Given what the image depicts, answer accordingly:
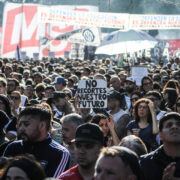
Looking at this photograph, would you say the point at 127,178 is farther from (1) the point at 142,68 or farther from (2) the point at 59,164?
(1) the point at 142,68

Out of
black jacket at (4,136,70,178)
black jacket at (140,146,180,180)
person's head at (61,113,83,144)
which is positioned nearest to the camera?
black jacket at (140,146,180,180)

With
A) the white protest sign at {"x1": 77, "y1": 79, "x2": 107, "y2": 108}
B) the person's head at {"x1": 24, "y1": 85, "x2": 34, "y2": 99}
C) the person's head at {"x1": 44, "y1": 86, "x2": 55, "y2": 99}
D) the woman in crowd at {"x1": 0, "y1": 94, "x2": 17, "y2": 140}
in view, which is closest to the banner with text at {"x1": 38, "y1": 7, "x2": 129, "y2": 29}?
the person's head at {"x1": 24, "y1": 85, "x2": 34, "y2": 99}

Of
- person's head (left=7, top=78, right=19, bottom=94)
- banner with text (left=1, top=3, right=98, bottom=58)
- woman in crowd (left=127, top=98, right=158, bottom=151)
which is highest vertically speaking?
banner with text (left=1, top=3, right=98, bottom=58)

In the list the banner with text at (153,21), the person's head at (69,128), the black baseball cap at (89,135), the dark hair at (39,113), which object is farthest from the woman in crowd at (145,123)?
the banner with text at (153,21)

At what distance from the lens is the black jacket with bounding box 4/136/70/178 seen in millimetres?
5410

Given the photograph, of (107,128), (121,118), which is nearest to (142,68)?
(121,118)

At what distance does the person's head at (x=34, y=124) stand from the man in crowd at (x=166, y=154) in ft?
3.23

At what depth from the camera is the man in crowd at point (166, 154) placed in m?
5.14

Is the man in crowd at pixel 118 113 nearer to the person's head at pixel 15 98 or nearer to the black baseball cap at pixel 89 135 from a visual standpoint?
the person's head at pixel 15 98

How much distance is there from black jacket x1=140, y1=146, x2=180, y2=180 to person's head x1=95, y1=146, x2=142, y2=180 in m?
1.27

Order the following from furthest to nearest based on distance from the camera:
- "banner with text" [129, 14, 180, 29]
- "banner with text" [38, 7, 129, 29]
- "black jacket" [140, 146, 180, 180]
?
"banner with text" [38, 7, 129, 29] < "banner with text" [129, 14, 180, 29] < "black jacket" [140, 146, 180, 180]

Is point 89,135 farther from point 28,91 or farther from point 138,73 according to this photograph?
point 138,73

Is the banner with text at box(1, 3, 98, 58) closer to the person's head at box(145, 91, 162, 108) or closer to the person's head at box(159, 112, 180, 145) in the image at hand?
the person's head at box(145, 91, 162, 108)

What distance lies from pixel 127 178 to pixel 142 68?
1169cm
